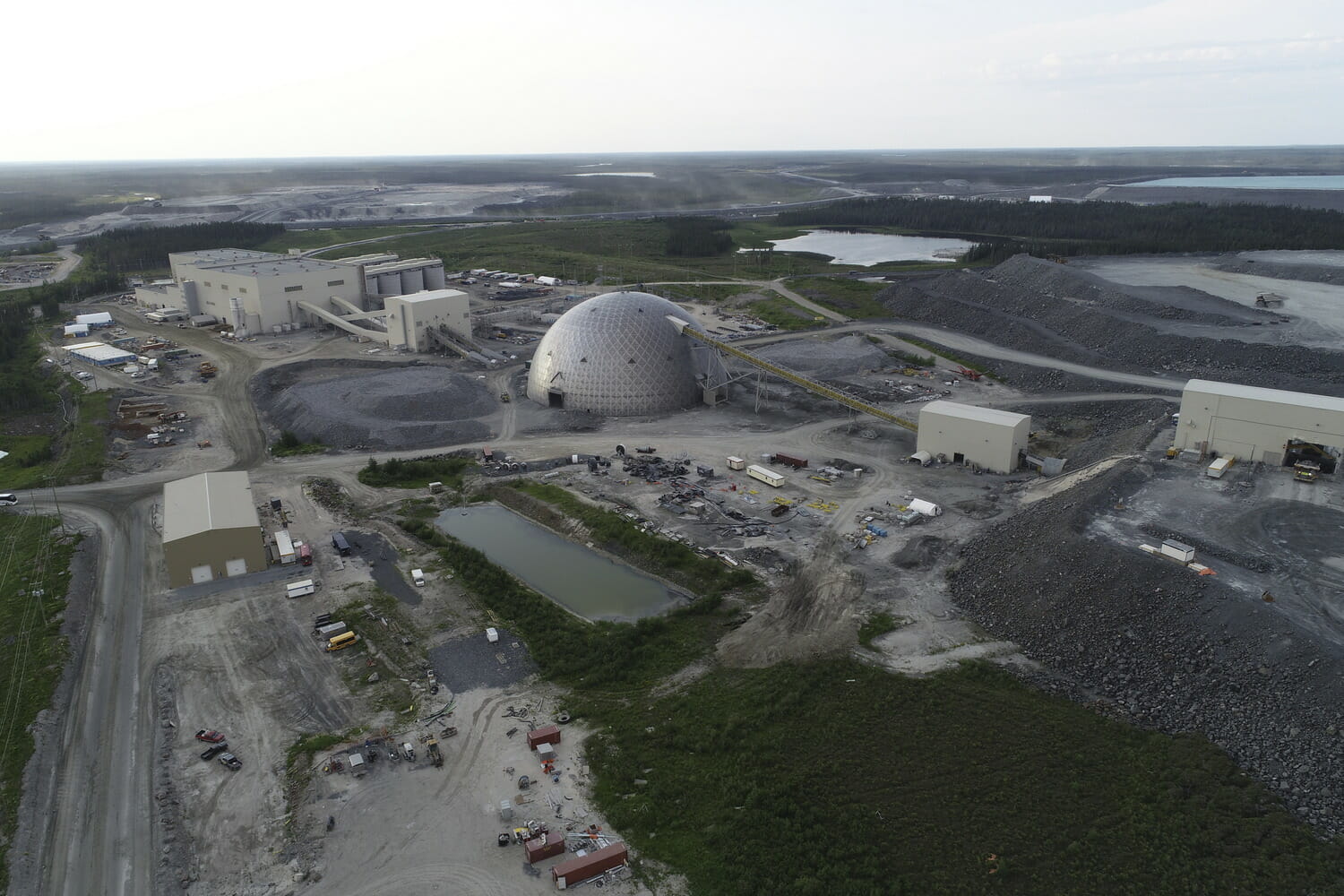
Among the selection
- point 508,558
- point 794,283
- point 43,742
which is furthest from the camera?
point 794,283

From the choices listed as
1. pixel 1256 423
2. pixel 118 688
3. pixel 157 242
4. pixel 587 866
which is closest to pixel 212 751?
pixel 118 688

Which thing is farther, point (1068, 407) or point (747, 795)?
point (1068, 407)

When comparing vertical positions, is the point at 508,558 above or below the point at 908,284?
below

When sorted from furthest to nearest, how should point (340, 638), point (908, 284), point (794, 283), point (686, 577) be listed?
point (794, 283) < point (908, 284) < point (686, 577) < point (340, 638)

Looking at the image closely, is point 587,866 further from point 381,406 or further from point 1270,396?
point 381,406

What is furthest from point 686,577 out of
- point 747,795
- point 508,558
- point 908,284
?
point 908,284

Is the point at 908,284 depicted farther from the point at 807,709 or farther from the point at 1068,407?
the point at 807,709

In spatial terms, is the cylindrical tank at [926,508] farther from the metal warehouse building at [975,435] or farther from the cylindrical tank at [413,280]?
the cylindrical tank at [413,280]
